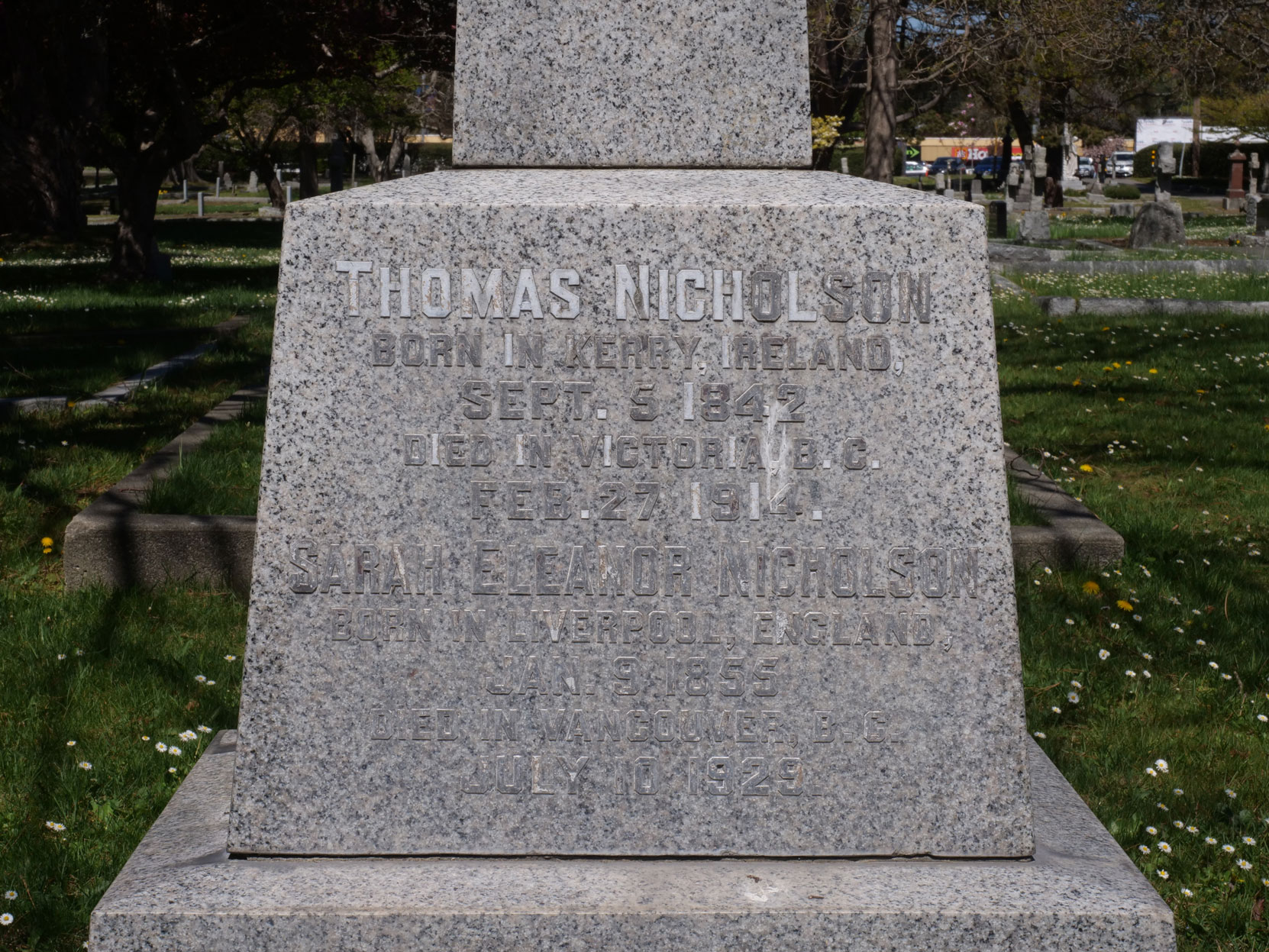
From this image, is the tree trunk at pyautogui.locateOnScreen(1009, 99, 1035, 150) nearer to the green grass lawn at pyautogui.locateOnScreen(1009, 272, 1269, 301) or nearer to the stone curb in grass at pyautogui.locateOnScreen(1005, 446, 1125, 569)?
the green grass lawn at pyautogui.locateOnScreen(1009, 272, 1269, 301)

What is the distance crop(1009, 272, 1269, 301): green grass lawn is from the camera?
14211 mm

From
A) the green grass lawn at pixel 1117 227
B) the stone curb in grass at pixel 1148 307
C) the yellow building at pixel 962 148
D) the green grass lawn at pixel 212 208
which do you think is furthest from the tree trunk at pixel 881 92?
the yellow building at pixel 962 148

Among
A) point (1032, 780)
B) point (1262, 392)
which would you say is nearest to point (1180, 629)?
point (1032, 780)

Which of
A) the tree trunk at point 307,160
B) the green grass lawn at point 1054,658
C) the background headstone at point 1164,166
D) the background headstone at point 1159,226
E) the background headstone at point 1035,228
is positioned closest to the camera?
the green grass lawn at point 1054,658

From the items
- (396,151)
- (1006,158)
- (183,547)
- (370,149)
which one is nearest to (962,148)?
(1006,158)

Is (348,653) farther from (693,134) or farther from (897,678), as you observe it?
(693,134)

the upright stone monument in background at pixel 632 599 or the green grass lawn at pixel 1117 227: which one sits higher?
the green grass lawn at pixel 1117 227

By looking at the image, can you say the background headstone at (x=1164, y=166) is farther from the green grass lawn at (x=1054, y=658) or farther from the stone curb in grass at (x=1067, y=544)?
the stone curb in grass at (x=1067, y=544)

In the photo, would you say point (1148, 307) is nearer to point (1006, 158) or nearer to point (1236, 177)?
point (1236, 177)

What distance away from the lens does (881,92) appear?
52.6 ft

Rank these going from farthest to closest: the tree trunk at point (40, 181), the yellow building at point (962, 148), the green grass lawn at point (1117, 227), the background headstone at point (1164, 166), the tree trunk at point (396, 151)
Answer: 1. the yellow building at point (962, 148)
2. the tree trunk at point (396, 151)
3. the background headstone at point (1164, 166)
4. the green grass lawn at point (1117, 227)
5. the tree trunk at point (40, 181)

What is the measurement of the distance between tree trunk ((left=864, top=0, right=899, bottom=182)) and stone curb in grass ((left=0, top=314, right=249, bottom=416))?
9093 millimetres

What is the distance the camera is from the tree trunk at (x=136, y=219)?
50.9 feet

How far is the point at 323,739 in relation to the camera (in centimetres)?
242
